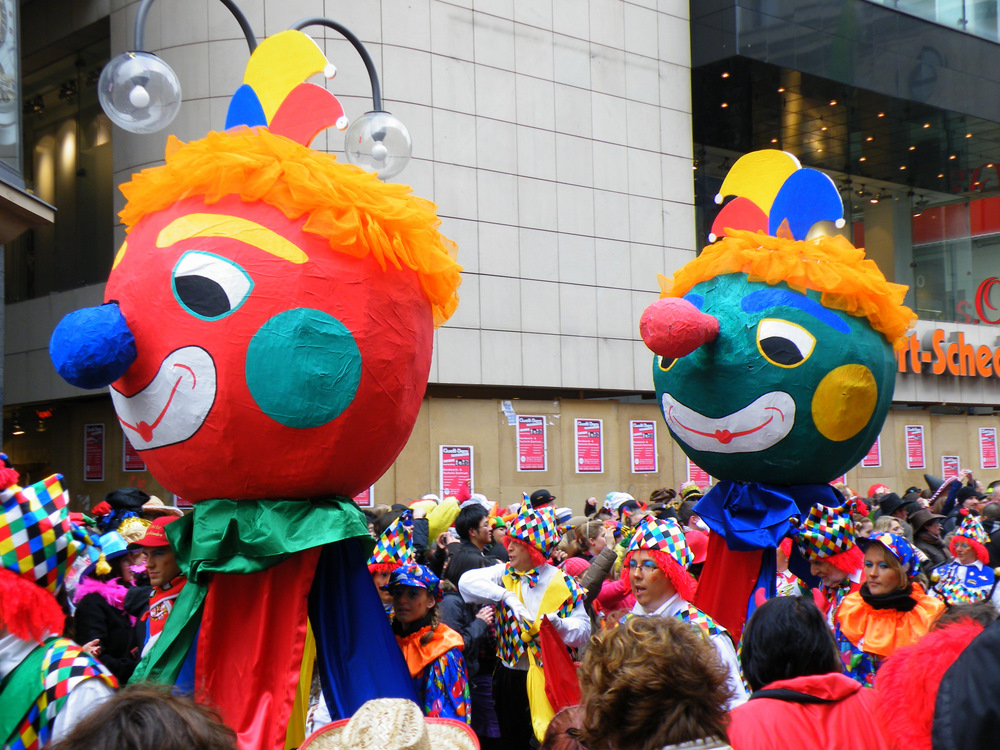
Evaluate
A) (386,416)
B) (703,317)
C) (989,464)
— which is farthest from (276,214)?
(989,464)

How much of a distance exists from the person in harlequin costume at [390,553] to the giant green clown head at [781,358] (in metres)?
1.72

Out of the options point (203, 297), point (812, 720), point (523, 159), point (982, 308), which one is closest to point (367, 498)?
point (523, 159)

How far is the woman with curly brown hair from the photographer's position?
2.25m

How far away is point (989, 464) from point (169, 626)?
21.3m

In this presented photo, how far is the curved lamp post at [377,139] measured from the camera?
16.5 feet

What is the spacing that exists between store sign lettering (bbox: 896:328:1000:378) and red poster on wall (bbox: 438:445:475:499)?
1031 cm

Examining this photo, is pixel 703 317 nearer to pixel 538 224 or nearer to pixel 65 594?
pixel 65 594

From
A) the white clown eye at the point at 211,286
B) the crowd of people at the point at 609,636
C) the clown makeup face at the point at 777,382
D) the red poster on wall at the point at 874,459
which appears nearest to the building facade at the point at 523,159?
the red poster on wall at the point at 874,459

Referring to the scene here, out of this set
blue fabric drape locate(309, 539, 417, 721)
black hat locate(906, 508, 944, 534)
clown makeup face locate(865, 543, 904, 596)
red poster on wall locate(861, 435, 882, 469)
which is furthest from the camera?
red poster on wall locate(861, 435, 882, 469)

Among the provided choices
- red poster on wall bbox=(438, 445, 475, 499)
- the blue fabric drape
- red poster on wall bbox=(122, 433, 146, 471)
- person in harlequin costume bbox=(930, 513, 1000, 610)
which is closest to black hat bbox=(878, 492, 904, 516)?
person in harlequin costume bbox=(930, 513, 1000, 610)

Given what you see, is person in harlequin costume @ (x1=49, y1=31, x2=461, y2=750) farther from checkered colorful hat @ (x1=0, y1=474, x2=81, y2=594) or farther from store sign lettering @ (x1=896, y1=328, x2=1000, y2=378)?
store sign lettering @ (x1=896, y1=328, x2=1000, y2=378)

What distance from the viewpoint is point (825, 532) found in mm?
5734

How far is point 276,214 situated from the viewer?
13.4 ft

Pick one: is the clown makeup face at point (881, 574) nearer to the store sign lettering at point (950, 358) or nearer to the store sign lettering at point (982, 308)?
the store sign lettering at point (950, 358)
